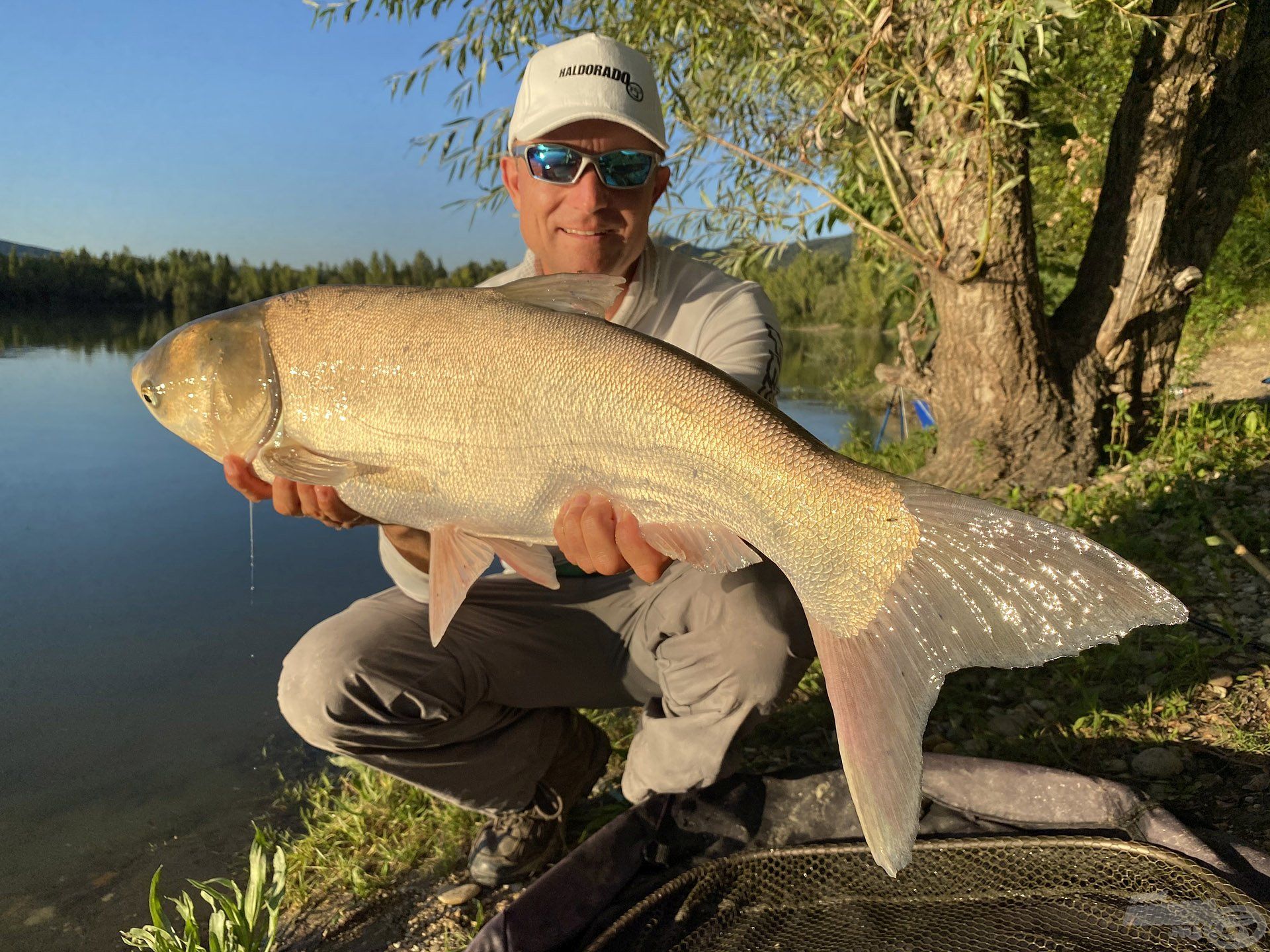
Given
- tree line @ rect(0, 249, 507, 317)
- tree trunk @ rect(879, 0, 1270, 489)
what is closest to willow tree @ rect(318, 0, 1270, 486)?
tree trunk @ rect(879, 0, 1270, 489)

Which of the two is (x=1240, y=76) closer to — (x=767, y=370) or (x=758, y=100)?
(x=758, y=100)

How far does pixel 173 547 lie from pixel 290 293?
5.87m

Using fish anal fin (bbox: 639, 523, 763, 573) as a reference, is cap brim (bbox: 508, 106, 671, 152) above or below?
above

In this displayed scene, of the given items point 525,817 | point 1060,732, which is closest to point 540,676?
point 525,817

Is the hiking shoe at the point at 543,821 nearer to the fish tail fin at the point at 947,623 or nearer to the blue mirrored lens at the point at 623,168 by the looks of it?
the fish tail fin at the point at 947,623

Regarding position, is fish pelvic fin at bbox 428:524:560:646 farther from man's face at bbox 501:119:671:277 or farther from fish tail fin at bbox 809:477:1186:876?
man's face at bbox 501:119:671:277

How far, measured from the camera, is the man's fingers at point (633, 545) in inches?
67.7

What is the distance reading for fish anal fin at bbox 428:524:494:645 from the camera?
1857 mm

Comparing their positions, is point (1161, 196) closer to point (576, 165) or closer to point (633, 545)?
point (576, 165)

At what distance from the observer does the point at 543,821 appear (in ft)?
7.64

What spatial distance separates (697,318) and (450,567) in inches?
42.0

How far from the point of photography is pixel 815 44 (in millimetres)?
3793

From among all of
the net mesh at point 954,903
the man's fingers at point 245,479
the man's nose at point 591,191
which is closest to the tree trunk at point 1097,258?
the man's nose at point 591,191

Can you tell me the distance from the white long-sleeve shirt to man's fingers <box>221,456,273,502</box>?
1.28 ft
